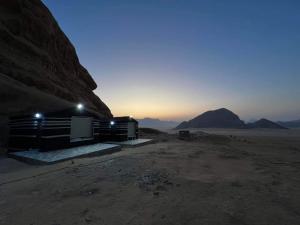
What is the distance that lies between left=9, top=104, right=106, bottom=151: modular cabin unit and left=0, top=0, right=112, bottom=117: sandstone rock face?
864cm

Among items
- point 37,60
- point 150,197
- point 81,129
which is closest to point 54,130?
point 81,129

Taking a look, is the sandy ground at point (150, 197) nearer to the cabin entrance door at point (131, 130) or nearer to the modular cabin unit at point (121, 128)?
the modular cabin unit at point (121, 128)

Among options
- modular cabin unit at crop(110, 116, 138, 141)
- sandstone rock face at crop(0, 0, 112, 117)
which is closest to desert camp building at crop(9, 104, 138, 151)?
modular cabin unit at crop(110, 116, 138, 141)

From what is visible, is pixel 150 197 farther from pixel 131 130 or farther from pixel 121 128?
pixel 131 130

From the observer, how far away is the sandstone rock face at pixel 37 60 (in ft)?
103

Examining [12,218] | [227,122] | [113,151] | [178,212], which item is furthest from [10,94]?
[227,122]

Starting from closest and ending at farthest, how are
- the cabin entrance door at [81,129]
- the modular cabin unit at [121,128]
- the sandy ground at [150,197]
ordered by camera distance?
1. the sandy ground at [150,197]
2. the cabin entrance door at [81,129]
3. the modular cabin unit at [121,128]

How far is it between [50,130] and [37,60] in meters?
32.5

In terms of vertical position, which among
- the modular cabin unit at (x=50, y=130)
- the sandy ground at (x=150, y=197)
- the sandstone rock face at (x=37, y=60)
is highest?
the sandstone rock face at (x=37, y=60)

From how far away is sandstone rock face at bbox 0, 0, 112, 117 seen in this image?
31.5 m

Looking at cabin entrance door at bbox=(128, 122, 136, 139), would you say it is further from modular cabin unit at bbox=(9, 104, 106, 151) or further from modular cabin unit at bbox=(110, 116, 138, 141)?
modular cabin unit at bbox=(9, 104, 106, 151)

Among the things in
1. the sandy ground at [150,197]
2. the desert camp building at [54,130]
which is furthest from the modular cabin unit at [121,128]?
the sandy ground at [150,197]

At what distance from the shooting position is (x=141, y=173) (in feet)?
32.4

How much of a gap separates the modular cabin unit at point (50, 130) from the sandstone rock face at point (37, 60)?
8641mm
